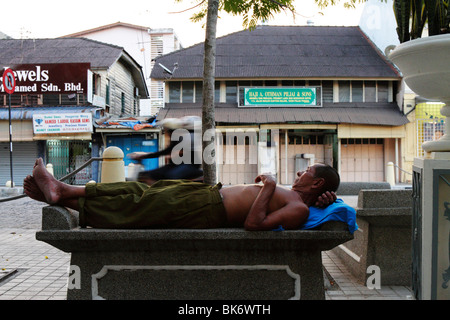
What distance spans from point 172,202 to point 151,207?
16 cm

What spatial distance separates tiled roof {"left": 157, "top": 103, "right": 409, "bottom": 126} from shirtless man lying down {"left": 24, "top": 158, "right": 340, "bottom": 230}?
17269 mm

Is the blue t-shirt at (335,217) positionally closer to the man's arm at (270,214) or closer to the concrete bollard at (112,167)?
the man's arm at (270,214)

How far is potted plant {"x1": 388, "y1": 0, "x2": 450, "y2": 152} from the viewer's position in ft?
8.00

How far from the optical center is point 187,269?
2.93 meters

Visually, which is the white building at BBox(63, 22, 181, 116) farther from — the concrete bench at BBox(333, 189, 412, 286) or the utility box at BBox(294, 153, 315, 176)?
the concrete bench at BBox(333, 189, 412, 286)

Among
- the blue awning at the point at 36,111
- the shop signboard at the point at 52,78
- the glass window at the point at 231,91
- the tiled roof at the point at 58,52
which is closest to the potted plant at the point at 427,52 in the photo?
the shop signboard at the point at 52,78

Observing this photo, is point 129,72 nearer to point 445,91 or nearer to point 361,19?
point 361,19

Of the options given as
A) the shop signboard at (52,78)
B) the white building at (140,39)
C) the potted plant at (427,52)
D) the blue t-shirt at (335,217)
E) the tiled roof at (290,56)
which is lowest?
the blue t-shirt at (335,217)

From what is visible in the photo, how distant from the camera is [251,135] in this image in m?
20.8

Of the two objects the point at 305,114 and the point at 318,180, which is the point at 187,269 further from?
the point at 305,114

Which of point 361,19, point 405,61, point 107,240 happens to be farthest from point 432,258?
point 361,19

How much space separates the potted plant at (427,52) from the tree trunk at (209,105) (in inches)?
165

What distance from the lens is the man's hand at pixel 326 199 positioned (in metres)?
3.05

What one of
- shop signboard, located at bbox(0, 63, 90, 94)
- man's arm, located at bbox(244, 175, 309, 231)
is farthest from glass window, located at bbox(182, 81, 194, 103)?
man's arm, located at bbox(244, 175, 309, 231)
